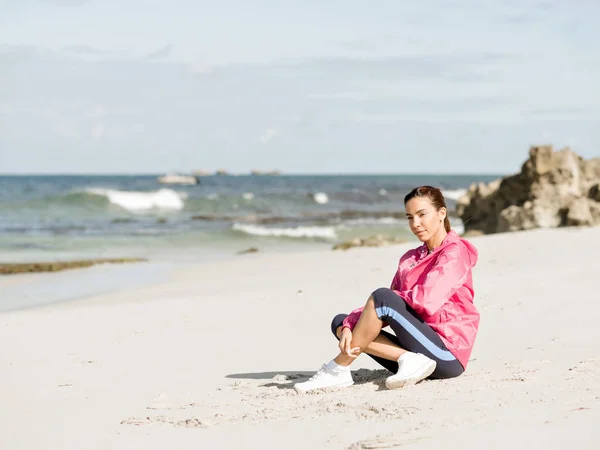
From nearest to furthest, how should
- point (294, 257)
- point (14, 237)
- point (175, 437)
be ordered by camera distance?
point (175, 437)
point (294, 257)
point (14, 237)

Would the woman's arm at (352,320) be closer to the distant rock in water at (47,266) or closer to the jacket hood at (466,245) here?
the jacket hood at (466,245)

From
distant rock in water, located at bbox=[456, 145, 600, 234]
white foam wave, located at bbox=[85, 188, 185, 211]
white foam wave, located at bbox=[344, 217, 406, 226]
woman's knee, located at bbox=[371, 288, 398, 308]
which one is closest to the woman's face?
woman's knee, located at bbox=[371, 288, 398, 308]

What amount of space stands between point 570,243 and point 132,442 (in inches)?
359

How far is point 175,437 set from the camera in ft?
14.7

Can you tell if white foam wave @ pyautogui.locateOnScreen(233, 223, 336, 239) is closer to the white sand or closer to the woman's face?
the white sand

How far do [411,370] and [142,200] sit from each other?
134ft

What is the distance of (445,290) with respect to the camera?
5.14 m

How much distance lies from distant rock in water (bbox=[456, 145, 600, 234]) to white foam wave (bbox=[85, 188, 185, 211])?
25.1 m

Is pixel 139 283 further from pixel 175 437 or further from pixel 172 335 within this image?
pixel 175 437

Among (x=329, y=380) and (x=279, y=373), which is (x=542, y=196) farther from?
(x=329, y=380)

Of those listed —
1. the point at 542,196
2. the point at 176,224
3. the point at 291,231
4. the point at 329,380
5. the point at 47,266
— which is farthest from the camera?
the point at 176,224

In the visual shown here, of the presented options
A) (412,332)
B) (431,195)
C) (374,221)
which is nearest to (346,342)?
(412,332)

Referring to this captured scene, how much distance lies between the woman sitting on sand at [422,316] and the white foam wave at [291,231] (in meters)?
20.8

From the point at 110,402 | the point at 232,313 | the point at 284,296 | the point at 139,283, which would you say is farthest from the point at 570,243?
the point at 110,402
